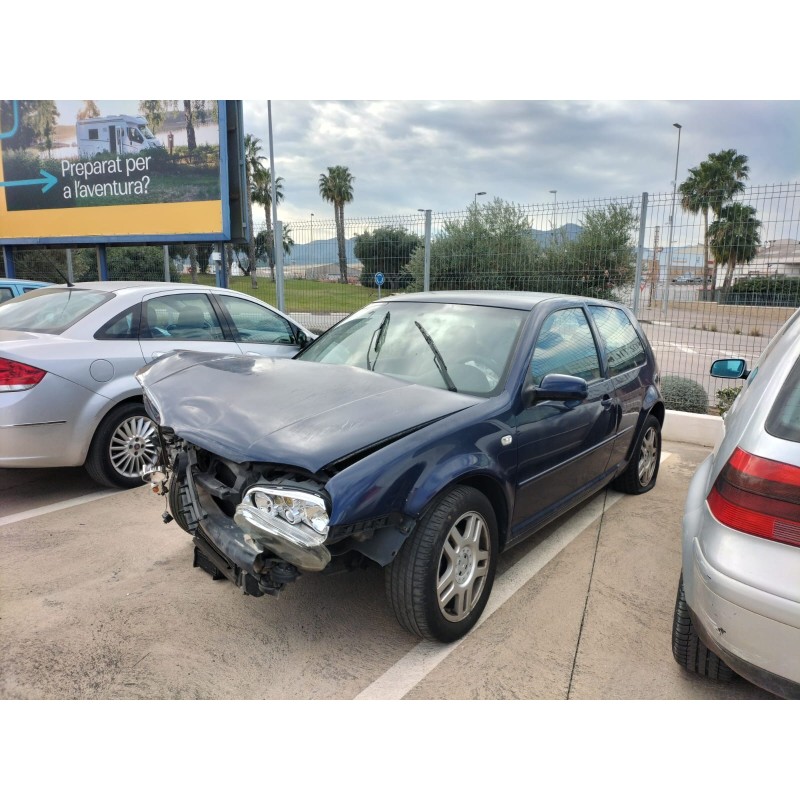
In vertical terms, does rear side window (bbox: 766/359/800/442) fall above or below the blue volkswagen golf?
above

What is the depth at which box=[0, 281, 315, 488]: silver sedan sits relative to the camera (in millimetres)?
4031

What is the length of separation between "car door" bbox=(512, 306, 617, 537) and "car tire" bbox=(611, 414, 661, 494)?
0.71 m

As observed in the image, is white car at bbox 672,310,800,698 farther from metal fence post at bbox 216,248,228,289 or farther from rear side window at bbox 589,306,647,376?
metal fence post at bbox 216,248,228,289

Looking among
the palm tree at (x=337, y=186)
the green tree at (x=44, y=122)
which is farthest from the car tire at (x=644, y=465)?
the palm tree at (x=337, y=186)

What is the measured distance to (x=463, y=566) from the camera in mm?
2760

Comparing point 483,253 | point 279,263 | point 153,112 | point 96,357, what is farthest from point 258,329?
point 153,112

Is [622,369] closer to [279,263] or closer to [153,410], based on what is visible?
[153,410]

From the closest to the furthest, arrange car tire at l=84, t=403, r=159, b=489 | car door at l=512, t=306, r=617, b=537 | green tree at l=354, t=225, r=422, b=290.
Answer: car door at l=512, t=306, r=617, b=537, car tire at l=84, t=403, r=159, b=489, green tree at l=354, t=225, r=422, b=290

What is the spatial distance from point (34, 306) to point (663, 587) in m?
5.26

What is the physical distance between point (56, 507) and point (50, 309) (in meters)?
1.66

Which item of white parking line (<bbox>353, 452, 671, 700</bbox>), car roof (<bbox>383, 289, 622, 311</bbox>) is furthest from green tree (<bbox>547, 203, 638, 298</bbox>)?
car roof (<bbox>383, 289, 622, 311</bbox>)

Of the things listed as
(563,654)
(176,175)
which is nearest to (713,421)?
(563,654)

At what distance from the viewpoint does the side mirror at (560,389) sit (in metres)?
2.99

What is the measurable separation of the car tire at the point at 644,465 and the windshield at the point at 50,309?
4.47 m
